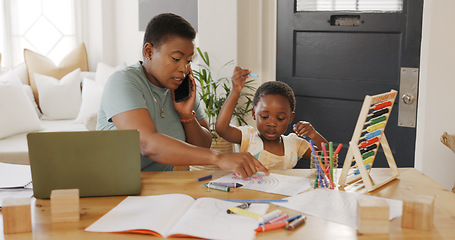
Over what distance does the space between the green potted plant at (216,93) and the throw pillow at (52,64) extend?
1.59m

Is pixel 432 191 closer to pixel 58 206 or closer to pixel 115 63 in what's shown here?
pixel 58 206

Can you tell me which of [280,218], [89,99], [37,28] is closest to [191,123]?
[280,218]

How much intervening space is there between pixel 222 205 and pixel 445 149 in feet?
6.19

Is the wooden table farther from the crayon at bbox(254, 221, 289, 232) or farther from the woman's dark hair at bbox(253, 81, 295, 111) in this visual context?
the woman's dark hair at bbox(253, 81, 295, 111)

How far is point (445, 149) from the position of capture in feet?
9.71

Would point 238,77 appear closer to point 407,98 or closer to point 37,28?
point 407,98

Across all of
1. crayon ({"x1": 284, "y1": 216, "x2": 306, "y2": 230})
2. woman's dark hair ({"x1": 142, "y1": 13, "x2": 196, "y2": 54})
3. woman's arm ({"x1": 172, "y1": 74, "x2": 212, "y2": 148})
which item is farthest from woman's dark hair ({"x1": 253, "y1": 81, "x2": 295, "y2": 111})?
crayon ({"x1": 284, "y1": 216, "x2": 306, "y2": 230})

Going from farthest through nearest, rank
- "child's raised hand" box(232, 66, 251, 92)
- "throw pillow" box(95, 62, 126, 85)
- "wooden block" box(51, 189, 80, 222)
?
"throw pillow" box(95, 62, 126, 85) < "child's raised hand" box(232, 66, 251, 92) < "wooden block" box(51, 189, 80, 222)

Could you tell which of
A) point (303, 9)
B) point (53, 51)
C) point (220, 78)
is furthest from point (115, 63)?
point (303, 9)

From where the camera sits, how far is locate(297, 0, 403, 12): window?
10.8 ft

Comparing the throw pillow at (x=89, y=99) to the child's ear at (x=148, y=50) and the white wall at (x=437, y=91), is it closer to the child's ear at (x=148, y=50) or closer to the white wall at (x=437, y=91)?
the child's ear at (x=148, y=50)

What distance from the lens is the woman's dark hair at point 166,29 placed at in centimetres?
211

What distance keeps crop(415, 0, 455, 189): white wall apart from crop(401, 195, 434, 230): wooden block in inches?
66.1

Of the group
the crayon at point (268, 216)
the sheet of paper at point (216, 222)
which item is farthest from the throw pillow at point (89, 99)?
the crayon at point (268, 216)
